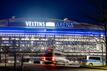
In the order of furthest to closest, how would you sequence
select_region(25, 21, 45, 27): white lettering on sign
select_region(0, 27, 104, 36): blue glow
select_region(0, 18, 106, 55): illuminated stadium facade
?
select_region(0, 27, 104, 36): blue glow
select_region(25, 21, 45, 27): white lettering on sign
select_region(0, 18, 106, 55): illuminated stadium facade

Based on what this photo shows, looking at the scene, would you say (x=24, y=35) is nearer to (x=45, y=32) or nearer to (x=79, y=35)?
(x=45, y=32)

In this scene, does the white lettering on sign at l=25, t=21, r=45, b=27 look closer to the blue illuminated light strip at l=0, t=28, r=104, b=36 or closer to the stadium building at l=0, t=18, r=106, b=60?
the stadium building at l=0, t=18, r=106, b=60

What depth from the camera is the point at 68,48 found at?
59.6 metres

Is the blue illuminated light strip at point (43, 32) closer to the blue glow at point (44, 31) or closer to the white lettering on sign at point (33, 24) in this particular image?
the blue glow at point (44, 31)

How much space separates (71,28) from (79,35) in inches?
100.0

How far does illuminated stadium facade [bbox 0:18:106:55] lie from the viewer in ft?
177

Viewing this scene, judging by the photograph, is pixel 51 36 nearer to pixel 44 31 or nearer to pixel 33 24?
pixel 44 31

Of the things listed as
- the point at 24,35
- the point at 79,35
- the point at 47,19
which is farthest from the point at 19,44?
the point at 79,35

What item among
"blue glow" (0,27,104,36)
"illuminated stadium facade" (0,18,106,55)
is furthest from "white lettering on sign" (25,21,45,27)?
"blue glow" (0,27,104,36)

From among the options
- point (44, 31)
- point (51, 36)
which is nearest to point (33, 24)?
point (44, 31)

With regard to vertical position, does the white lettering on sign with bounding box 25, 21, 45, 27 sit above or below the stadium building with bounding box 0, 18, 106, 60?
above

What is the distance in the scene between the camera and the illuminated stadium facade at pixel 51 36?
177 feet

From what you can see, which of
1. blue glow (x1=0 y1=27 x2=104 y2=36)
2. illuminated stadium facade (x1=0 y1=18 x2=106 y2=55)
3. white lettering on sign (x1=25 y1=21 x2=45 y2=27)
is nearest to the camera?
A: illuminated stadium facade (x1=0 y1=18 x2=106 y2=55)

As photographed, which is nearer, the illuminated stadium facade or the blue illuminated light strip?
the illuminated stadium facade
